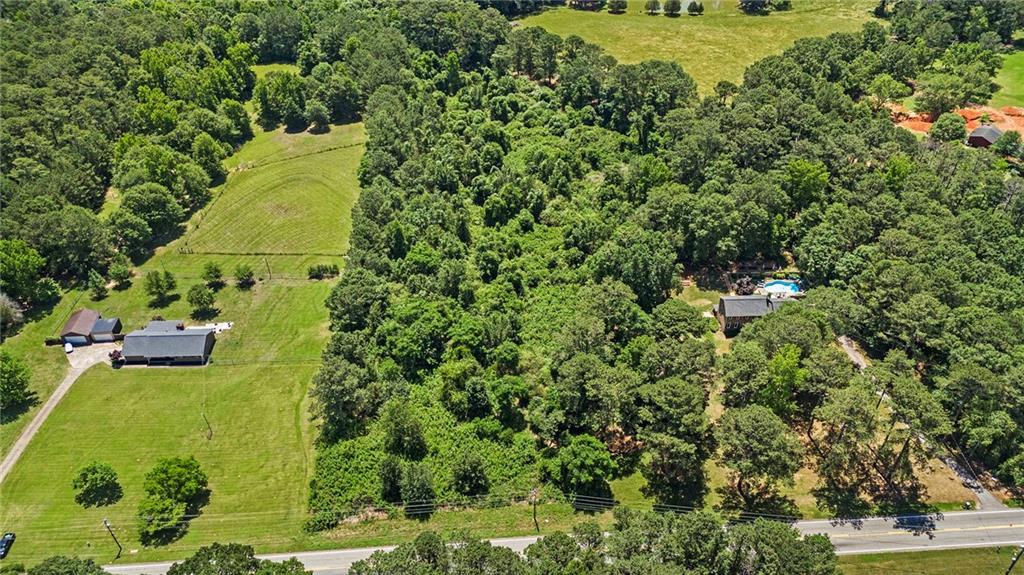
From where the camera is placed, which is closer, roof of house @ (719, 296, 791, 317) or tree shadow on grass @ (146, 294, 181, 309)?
roof of house @ (719, 296, 791, 317)

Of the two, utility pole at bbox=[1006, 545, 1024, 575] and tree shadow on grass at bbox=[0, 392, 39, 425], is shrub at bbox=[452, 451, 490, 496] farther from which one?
tree shadow on grass at bbox=[0, 392, 39, 425]

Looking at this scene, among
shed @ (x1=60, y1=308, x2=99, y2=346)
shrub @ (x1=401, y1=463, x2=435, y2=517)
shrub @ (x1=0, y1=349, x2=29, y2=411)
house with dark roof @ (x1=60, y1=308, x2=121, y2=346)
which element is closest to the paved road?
shrub @ (x1=401, y1=463, x2=435, y2=517)

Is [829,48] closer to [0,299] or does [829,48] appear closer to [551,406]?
[551,406]

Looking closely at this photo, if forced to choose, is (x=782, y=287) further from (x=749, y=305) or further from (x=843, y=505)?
(x=843, y=505)

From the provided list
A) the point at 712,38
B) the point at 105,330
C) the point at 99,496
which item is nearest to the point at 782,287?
the point at 99,496

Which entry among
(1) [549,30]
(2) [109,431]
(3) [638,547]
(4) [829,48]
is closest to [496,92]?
(1) [549,30]

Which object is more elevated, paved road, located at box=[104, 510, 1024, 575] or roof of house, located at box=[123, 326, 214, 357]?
roof of house, located at box=[123, 326, 214, 357]

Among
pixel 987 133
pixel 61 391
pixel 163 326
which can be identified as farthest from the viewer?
pixel 987 133
